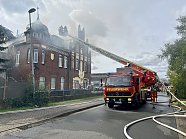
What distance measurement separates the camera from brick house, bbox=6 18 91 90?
31.4 meters

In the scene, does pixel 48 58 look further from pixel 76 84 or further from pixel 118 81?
pixel 118 81

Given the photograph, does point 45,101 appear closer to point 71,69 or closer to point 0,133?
point 0,133

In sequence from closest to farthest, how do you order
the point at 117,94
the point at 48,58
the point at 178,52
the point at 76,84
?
the point at 117,94, the point at 178,52, the point at 48,58, the point at 76,84

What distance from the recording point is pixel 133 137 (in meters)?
8.25

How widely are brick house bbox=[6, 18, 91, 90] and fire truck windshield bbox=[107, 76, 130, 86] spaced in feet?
39.3

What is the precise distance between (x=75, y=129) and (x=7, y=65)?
82.6 ft

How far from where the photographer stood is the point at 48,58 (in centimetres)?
3300

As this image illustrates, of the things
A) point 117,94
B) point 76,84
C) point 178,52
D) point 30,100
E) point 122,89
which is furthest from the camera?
point 76,84

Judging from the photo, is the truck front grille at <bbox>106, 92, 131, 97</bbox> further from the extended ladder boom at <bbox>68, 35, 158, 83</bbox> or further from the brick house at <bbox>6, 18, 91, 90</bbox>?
the brick house at <bbox>6, 18, 91, 90</bbox>

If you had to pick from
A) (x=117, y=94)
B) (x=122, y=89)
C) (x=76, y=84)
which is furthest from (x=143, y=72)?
(x=76, y=84)

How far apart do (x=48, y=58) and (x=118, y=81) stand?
1689 centimetres

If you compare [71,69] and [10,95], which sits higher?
[71,69]

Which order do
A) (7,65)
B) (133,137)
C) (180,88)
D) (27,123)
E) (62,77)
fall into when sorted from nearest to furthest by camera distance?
1. (133,137)
2. (27,123)
3. (180,88)
4. (7,65)
5. (62,77)

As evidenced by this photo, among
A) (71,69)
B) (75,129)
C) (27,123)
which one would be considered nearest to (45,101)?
(27,123)
